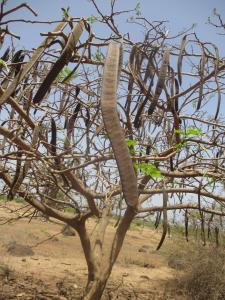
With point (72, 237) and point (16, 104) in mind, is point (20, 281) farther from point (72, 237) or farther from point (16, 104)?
point (72, 237)

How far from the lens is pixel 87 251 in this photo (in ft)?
16.1

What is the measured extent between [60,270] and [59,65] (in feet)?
25.4

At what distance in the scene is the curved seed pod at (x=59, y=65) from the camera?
1294mm

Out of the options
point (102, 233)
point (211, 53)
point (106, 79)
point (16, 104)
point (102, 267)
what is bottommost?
point (102, 267)

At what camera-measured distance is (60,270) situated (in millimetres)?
8445

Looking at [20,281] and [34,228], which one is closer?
[20,281]

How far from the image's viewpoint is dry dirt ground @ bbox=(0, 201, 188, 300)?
6177 mm

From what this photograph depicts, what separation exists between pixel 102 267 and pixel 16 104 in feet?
9.74

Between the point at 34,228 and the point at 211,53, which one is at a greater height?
the point at 211,53

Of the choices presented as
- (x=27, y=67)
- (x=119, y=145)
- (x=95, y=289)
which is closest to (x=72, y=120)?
(x=27, y=67)

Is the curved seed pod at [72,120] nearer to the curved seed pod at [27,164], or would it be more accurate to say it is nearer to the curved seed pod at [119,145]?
the curved seed pod at [27,164]

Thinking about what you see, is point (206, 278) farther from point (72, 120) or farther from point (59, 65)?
point (59, 65)

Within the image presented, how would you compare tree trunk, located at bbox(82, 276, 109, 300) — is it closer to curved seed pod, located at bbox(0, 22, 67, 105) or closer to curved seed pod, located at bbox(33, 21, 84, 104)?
curved seed pod, located at bbox(0, 22, 67, 105)

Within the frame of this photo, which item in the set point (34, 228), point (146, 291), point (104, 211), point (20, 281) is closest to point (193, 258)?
point (146, 291)
